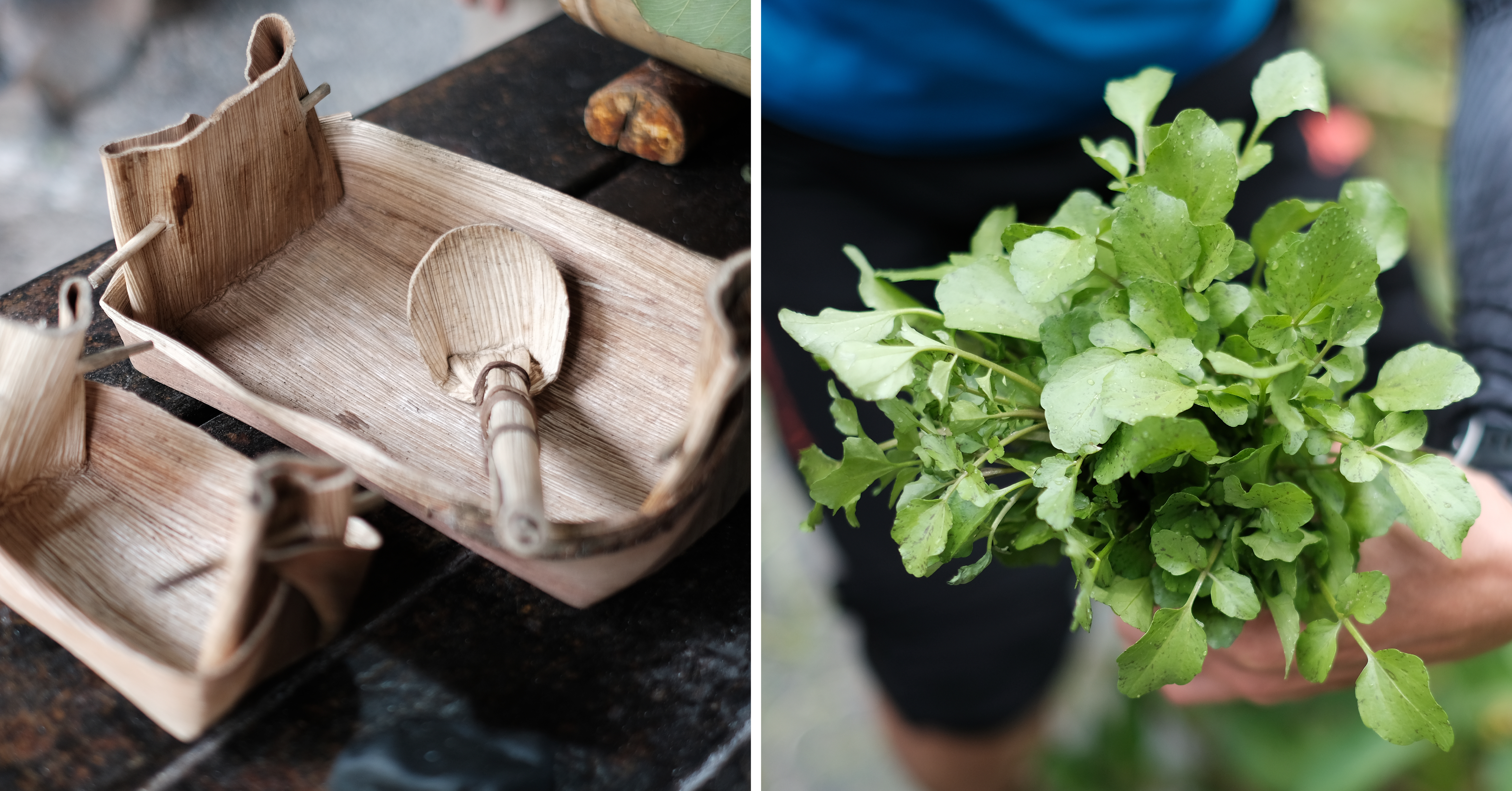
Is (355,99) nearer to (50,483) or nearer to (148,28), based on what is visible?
(148,28)

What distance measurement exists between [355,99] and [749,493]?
653 millimetres

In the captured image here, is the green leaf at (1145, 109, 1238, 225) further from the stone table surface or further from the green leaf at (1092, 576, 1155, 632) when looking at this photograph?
the stone table surface

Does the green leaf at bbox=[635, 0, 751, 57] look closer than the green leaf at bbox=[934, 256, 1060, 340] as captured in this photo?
No

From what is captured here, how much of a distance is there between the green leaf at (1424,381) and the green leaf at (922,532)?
0.48ft

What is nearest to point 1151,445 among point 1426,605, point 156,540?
point 1426,605

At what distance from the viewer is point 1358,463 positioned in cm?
30

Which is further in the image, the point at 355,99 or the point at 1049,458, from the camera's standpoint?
the point at 355,99

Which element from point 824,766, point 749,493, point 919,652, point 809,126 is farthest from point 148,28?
point 824,766

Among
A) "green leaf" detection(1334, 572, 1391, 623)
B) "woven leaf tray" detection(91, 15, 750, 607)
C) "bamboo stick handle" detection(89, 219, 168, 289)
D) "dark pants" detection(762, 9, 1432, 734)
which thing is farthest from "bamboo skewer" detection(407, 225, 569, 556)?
"green leaf" detection(1334, 572, 1391, 623)

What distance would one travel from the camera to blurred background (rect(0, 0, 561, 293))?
67 cm

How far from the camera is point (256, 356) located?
486mm

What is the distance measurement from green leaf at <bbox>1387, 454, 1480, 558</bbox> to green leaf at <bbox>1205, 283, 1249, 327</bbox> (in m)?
0.07

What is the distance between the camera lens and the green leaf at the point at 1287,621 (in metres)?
0.33

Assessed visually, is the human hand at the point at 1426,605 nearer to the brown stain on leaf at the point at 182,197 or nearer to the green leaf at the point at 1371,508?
the green leaf at the point at 1371,508
